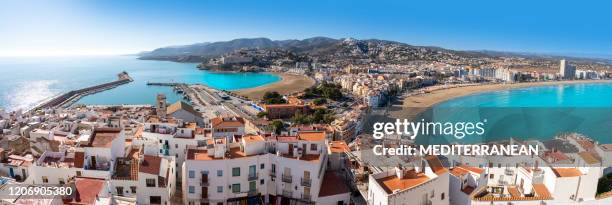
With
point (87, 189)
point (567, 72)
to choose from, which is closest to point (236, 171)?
point (87, 189)

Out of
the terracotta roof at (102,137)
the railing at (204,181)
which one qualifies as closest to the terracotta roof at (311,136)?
the railing at (204,181)

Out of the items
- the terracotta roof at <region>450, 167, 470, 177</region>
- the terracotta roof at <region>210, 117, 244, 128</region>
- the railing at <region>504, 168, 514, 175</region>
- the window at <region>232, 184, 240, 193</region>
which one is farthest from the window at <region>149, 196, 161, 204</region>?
the railing at <region>504, 168, 514, 175</region>

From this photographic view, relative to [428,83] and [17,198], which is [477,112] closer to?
[428,83]

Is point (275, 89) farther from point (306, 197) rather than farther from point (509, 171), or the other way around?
point (509, 171)

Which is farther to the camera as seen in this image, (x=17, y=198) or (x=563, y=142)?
(x=563, y=142)

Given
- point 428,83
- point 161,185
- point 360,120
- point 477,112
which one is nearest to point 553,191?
point 161,185
